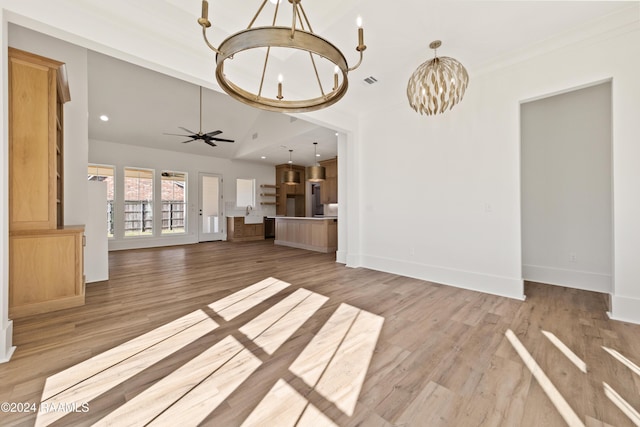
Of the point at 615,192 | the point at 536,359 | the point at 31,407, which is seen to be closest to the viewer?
the point at 31,407

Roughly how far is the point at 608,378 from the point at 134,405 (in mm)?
2915

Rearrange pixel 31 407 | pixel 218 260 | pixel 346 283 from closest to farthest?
pixel 31 407
pixel 346 283
pixel 218 260

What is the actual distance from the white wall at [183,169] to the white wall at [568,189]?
26.9ft

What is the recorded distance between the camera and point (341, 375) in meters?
1.68

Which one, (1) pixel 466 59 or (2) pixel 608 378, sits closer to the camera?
(2) pixel 608 378

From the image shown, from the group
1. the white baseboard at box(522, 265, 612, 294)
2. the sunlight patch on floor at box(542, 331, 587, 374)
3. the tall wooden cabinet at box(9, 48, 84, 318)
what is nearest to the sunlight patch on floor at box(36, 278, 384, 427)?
the sunlight patch on floor at box(542, 331, 587, 374)

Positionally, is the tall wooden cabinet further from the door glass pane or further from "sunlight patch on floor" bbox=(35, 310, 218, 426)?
the door glass pane

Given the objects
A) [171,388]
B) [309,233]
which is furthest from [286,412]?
[309,233]

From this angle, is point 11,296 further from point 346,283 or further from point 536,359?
point 536,359

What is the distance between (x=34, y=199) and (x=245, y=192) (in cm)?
714

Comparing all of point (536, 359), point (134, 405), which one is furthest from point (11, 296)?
point (536, 359)

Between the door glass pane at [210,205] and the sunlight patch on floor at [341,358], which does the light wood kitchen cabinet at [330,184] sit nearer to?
the door glass pane at [210,205]

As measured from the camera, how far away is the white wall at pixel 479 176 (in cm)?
247

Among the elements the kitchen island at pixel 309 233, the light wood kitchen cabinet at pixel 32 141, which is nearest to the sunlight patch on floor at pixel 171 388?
the light wood kitchen cabinet at pixel 32 141
